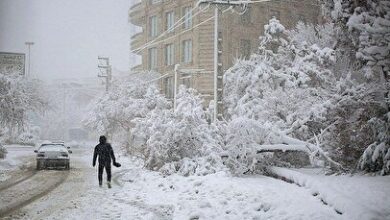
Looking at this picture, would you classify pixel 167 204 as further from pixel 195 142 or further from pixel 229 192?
pixel 195 142

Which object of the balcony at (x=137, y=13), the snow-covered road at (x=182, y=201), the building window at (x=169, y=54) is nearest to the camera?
the snow-covered road at (x=182, y=201)

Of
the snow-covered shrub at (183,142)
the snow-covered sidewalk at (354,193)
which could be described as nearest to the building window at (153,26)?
the snow-covered shrub at (183,142)

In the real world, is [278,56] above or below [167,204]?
above

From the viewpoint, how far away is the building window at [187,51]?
1614 inches

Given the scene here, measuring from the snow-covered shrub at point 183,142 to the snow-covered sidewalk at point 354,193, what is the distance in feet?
17.6

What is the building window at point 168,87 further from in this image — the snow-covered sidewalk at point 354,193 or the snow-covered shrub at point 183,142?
the snow-covered sidewalk at point 354,193

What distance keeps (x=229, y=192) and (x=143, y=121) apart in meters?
9.74

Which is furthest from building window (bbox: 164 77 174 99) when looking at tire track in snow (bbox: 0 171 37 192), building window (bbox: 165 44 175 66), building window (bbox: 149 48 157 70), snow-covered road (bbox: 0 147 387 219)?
snow-covered road (bbox: 0 147 387 219)

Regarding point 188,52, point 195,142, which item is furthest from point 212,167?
point 188,52

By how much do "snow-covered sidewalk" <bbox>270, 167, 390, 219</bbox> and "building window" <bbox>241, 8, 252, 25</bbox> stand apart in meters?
30.7

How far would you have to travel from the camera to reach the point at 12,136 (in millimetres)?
54281

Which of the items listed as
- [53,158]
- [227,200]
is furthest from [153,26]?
[227,200]

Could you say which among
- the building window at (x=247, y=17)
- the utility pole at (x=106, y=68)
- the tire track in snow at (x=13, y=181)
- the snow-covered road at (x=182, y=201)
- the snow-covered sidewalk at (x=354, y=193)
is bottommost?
the tire track in snow at (x=13, y=181)

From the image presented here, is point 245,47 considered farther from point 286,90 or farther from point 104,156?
point 104,156
